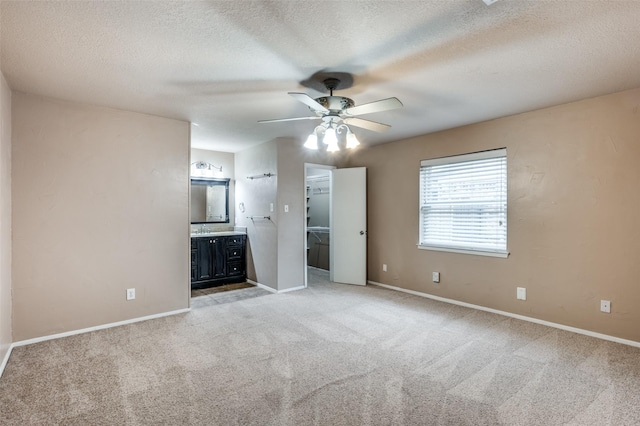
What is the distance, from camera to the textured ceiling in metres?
1.82

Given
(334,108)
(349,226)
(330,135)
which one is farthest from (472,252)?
(334,108)

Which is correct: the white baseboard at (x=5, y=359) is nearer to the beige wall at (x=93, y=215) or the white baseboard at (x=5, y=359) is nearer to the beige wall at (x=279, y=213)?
the beige wall at (x=93, y=215)

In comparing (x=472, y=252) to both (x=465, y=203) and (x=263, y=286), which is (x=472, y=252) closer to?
(x=465, y=203)

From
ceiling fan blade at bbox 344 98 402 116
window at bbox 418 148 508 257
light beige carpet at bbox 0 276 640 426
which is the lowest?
light beige carpet at bbox 0 276 640 426

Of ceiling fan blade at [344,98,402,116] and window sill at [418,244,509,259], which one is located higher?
ceiling fan blade at [344,98,402,116]

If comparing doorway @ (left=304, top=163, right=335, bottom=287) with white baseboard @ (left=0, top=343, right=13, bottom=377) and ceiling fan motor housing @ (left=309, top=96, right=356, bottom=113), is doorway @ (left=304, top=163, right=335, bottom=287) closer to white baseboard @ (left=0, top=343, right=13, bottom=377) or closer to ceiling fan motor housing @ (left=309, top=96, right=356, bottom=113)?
ceiling fan motor housing @ (left=309, top=96, right=356, bottom=113)

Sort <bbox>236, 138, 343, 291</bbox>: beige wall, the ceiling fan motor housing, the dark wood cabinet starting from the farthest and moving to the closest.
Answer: the dark wood cabinet → <bbox>236, 138, 343, 291</bbox>: beige wall → the ceiling fan motor housing

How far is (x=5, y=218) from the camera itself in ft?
9.05

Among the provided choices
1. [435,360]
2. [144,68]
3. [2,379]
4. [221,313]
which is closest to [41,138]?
[144,68]

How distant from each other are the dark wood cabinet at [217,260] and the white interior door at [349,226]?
1.61 m

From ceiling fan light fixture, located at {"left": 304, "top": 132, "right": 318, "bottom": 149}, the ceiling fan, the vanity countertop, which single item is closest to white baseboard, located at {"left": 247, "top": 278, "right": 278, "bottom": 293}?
the vanity countertop

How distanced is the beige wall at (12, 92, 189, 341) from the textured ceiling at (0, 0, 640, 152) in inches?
13.9

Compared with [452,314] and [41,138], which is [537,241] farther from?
[41,138]

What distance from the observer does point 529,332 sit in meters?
3.30
